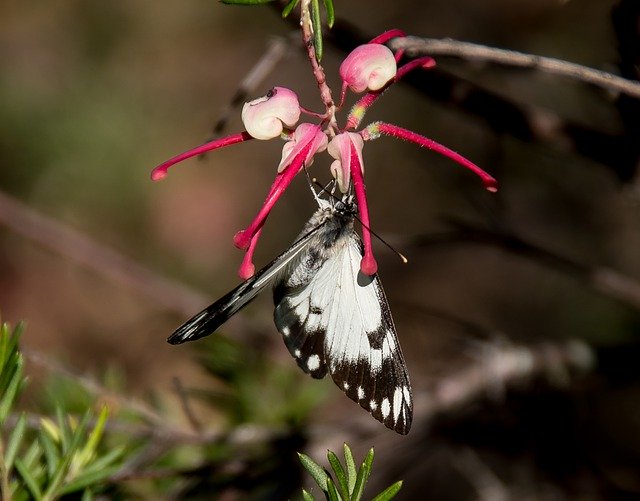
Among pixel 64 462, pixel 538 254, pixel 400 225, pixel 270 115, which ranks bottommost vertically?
pixel 538 254

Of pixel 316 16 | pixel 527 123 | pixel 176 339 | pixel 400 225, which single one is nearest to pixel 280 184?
pixel 316 16

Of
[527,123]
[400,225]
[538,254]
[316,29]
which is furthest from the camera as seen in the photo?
[400,225]

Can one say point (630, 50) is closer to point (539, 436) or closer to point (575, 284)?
point (539, 436)

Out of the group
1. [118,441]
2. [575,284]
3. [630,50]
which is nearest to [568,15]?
[575,284]

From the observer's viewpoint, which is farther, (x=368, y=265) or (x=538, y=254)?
(x=538, y=254)

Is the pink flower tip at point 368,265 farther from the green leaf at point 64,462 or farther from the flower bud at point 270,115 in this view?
the green leaf at point 64,462

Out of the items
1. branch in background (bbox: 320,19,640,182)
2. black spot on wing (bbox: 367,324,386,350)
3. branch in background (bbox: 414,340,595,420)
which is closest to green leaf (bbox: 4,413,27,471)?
black spot on wing (bbox: 367,324,386,350)

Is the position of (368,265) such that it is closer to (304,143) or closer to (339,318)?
(304,143)
